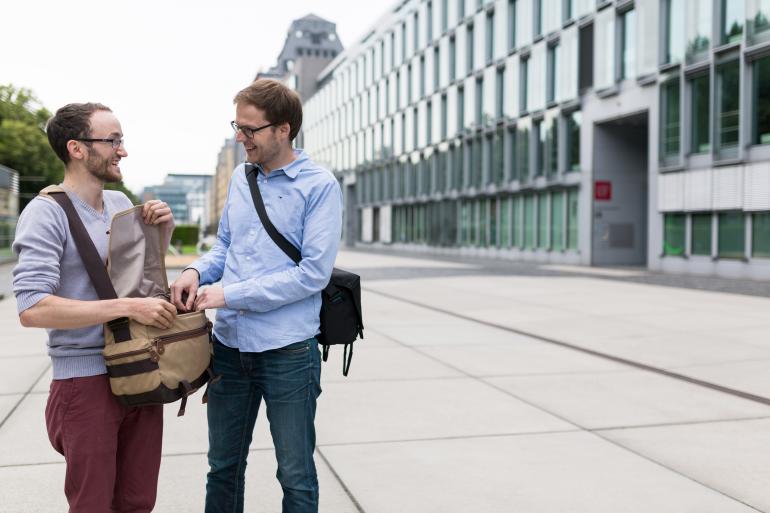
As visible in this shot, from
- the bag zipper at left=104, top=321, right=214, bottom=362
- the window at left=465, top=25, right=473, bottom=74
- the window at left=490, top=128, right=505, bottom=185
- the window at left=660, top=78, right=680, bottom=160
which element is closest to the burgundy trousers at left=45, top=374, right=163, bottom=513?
the bag zipper at left=104, top=321, right=214, bottom=362

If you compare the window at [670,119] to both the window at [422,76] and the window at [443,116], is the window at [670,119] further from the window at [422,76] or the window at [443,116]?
the window at [422,76]

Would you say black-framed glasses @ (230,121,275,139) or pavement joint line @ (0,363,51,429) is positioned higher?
black-framed glasses @ (230,121,275,139)

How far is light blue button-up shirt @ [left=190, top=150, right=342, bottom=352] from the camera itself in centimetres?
252

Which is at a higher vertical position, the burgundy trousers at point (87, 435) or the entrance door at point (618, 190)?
the entrance door at point (618, 190)

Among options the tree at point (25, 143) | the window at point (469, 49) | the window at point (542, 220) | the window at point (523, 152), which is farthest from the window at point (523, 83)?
the tree at point (25, 143)

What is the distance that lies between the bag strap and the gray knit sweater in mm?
23

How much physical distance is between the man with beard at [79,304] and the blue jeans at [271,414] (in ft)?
1.17

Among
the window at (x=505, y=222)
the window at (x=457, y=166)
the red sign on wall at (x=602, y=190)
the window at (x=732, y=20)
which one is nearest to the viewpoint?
the window at (x=732, y=20)

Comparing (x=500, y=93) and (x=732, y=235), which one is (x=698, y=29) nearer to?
(x=732, y=235)

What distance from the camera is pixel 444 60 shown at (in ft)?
148

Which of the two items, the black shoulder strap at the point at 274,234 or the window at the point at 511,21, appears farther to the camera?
the window at the point at 511,21

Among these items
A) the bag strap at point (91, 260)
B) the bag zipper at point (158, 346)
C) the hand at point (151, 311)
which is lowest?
the bag zipper at point (158, 346)

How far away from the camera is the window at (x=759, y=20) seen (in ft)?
66.5

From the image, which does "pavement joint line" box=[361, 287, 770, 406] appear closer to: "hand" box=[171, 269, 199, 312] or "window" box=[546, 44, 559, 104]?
"hand" box=[171, 269, 199, 312]
